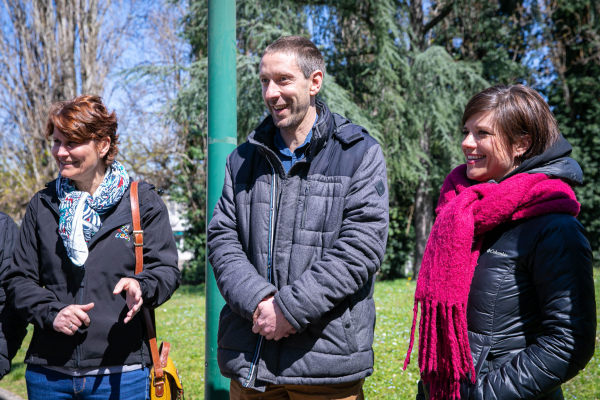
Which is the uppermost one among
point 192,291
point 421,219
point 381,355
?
point 421,219

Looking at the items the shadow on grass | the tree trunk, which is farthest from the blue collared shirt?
the tree trunk

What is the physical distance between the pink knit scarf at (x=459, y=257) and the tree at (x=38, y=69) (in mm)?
13575

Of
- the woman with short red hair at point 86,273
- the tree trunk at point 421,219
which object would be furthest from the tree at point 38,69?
the woman with short red hair at point 86,273

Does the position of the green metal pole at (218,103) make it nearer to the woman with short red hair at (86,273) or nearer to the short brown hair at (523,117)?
the woman with short red hair at (86,273)

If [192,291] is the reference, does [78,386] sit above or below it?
above

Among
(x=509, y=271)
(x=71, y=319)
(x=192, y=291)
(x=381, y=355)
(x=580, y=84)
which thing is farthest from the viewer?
(x=580, y=84)

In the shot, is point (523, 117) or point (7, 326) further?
point (7, 326)

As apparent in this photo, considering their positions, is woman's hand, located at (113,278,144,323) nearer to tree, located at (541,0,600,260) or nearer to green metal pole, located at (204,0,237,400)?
green metal pole, located at (204,0,237,400)

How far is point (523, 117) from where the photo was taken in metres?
1.85

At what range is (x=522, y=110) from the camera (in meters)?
1.85

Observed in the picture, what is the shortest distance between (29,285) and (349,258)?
1484mm

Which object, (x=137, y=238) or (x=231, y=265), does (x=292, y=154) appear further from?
(x=137, y=238)

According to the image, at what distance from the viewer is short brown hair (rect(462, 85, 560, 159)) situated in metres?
1.84

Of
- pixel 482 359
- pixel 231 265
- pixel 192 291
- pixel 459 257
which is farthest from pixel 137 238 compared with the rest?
pixel 192 291
